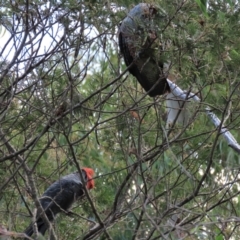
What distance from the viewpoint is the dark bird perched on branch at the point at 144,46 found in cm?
351

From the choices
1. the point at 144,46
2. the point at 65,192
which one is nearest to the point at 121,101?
the point at 144,46

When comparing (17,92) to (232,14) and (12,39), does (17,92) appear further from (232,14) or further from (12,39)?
(232,14)

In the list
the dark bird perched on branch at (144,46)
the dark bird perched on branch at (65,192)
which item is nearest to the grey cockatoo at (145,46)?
the dark bird perched on branch at (144,46)

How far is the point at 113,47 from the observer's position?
4148 mm

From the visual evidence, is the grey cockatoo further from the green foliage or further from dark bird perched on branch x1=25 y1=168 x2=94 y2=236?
dark bird perched on branch x1=25 y1=168 x2=94 y2=236

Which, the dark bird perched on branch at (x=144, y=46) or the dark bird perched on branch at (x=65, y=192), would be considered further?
the dark bird perched on branch at (x=65, y=192)

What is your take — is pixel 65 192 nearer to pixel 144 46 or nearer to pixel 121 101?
pixel 121 101

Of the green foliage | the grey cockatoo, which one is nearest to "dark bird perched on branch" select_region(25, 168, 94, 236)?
the green foliage

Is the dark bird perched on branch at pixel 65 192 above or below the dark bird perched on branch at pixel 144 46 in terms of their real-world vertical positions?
below

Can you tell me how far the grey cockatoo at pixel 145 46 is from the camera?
3.51m

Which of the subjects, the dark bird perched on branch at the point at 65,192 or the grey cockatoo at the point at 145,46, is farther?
the dark bird perched on branch at the point at 65,192

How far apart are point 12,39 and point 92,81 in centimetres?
63

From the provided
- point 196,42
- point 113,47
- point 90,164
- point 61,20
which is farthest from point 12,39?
point 90,164

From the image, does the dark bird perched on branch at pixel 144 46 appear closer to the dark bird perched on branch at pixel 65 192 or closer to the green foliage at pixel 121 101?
the green foliage at pixel 121 101
